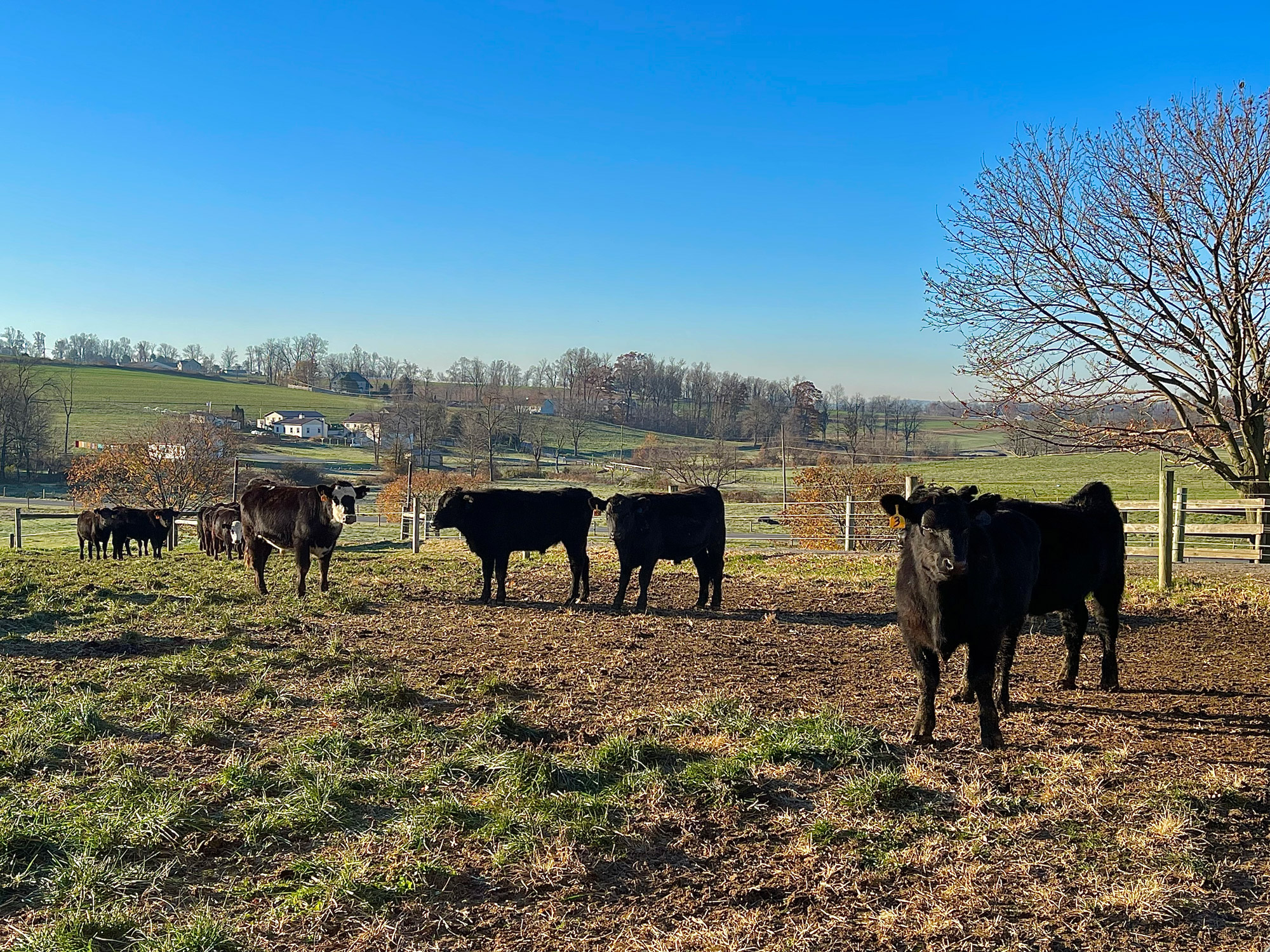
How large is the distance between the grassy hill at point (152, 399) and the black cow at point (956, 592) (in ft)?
271

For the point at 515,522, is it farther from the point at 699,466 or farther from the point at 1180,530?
the point at 699,466

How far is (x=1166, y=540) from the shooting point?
Answer: 13.5 m

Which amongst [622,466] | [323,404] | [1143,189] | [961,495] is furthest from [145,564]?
[323,404]

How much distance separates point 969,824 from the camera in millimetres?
4715

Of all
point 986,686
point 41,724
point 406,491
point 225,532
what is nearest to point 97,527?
point 225,532

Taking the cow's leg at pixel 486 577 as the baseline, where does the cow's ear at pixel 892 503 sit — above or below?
above

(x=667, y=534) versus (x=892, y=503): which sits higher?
(x=892, y=503)

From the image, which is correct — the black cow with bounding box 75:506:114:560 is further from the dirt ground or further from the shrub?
the shrub

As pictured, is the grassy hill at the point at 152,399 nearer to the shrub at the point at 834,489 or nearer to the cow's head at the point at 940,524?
the shrub at the point at 834,489

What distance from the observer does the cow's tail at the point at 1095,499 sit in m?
8.29

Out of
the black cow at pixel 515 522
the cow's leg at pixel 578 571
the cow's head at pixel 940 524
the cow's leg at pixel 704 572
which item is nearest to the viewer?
the cow's head at pixel 940 524

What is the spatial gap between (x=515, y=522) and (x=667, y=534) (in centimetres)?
247

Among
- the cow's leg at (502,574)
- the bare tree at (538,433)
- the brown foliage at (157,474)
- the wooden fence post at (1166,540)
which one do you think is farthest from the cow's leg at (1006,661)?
the bare tree at (538,433)

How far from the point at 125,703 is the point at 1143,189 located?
17.4 meters
